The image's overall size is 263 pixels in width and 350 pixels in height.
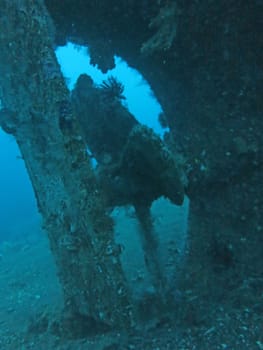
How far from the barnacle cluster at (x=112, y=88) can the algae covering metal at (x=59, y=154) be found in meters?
1.31

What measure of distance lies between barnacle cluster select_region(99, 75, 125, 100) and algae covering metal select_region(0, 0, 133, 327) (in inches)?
51.5

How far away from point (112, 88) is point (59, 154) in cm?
180

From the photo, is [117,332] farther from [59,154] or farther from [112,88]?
[112,88]

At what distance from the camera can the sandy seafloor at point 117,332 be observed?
3704 mm

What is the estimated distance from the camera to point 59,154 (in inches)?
155

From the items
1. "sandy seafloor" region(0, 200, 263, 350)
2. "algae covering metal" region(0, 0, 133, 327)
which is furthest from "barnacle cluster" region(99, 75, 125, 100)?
"sandy seafloor" region(0, 200, 263, 350)

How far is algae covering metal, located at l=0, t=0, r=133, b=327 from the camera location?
3.89 metres

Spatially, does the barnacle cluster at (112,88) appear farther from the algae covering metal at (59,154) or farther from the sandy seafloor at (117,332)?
the sandy seafloor at (117,332)

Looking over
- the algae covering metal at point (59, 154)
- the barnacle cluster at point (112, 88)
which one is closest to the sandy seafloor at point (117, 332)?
the algae covering metal at point (59, 154)

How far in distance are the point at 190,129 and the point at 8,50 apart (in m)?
2.90

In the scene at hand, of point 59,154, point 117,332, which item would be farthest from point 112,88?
point 117,332

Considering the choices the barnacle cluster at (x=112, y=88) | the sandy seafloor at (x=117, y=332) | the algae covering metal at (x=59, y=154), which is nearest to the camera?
the sandy seafloor at (x=117, y=332)

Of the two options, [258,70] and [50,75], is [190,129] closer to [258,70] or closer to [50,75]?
[258,70]

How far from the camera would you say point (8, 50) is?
4.01 meters
